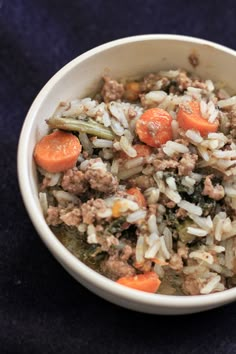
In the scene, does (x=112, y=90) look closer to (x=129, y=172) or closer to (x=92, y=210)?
(x=129, y=172)

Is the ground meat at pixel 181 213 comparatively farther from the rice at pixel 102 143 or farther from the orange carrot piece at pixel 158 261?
the rice at pixel 102 143

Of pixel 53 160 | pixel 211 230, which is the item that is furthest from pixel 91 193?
pixel 211 230

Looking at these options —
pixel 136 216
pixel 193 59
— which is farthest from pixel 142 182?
pixel 193 59

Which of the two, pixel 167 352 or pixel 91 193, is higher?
pixel 91 193

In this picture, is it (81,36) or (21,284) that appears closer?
(21,284)

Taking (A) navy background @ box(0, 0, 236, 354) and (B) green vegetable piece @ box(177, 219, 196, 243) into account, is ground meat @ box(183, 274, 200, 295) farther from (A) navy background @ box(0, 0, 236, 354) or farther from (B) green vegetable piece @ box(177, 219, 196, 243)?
(A) navy background @ box(0, 0, 236, 354)

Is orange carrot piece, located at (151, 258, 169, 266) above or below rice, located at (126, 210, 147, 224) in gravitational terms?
A: below

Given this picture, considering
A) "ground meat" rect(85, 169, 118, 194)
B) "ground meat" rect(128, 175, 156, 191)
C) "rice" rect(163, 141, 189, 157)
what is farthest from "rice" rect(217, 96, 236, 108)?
"ground meat" rect(85, 169, 118, 194)

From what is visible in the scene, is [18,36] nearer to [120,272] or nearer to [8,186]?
[8,186]
